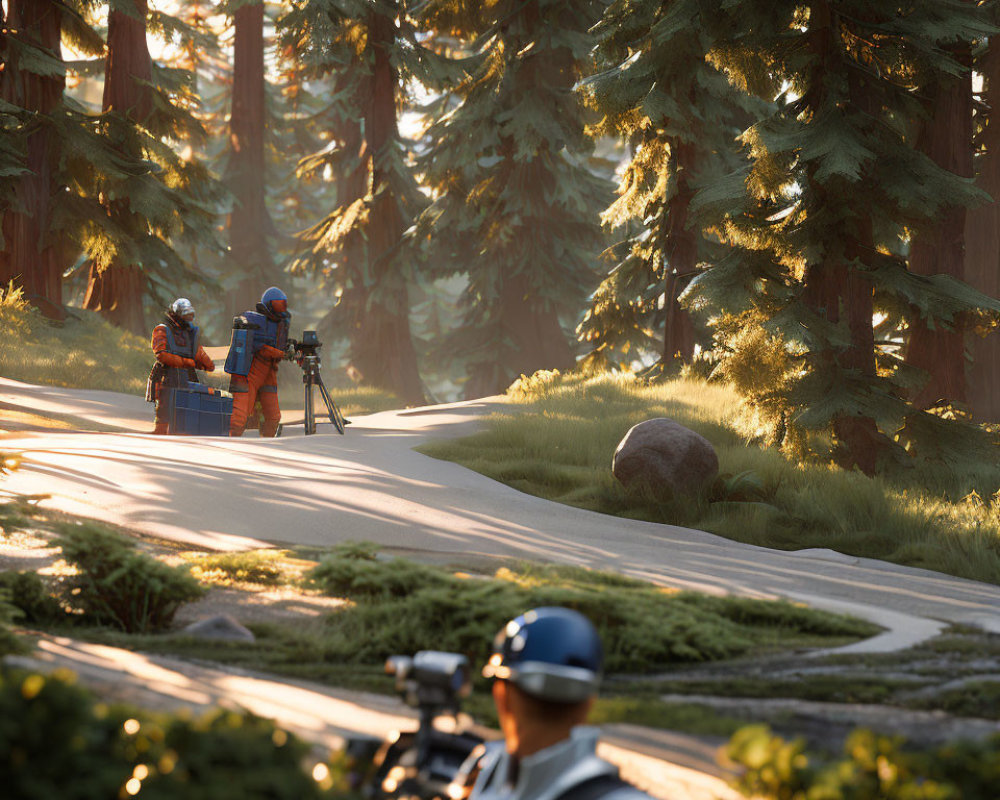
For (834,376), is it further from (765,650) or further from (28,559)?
(28,559)

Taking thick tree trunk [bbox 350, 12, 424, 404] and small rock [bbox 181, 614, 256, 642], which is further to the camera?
thick tree trunk [bbox 350, 12, 424, 404]

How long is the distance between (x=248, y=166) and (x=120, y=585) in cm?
2980

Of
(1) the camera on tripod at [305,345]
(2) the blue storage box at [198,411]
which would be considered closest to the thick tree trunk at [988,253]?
(1) the camera on tripod at [305,345]

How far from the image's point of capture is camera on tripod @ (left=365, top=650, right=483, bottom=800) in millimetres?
2818

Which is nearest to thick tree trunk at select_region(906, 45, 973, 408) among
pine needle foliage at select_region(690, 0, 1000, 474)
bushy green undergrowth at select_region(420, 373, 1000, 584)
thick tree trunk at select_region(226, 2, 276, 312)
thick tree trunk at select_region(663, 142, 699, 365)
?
pine needle foliage at select_region(690, 0, 1000, 474)

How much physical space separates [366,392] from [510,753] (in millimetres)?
23911

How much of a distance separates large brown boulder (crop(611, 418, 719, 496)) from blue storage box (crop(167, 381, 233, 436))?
251 inches

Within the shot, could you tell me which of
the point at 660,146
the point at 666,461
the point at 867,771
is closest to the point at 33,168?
the point at 660,146

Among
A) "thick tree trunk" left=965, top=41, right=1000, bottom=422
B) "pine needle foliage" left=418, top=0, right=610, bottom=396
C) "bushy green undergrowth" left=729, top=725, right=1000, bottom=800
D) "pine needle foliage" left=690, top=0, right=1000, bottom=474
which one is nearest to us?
"bushy green undergrowth" left=729, top=725, right=1000, bottom=800

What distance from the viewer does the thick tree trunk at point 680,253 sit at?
16.3 metres

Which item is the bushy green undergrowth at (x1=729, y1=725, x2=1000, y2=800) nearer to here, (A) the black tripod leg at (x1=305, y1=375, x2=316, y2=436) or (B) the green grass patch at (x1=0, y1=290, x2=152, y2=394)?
→ (A) the black tripod leg at (x1=305, y1=375, x2=316, y2=436)

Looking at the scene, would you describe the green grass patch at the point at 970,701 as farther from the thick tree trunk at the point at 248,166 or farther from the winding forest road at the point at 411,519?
the thick tree trunk at the point at 248,166

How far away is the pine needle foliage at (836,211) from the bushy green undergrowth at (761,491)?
529 mm

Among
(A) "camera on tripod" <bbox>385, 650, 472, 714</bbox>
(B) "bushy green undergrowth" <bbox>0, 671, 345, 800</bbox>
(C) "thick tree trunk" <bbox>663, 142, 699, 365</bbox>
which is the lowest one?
(B) "bushy green undergrowth" <bbox>0, 671, 345, 800</bbox>
